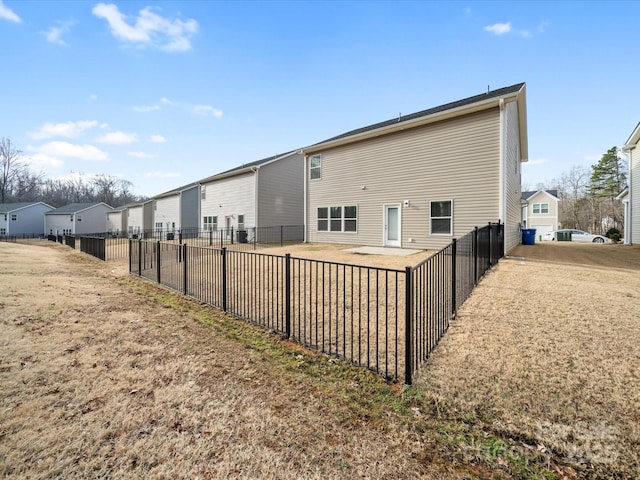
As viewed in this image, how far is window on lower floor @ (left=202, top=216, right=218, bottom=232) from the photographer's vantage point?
25.1 metres

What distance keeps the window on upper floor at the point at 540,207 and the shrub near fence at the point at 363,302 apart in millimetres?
35389

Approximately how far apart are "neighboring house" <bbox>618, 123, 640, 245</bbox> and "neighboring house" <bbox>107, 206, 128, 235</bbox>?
51.0 m

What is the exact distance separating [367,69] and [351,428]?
49.8 feet

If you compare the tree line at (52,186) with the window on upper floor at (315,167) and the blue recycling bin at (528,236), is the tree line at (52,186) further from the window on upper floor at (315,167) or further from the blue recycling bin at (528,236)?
the blue recycling bin at (528,236)

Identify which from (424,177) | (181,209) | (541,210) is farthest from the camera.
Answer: (541,210)

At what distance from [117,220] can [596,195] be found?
6650cm

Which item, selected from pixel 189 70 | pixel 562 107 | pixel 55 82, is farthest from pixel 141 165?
pixel 562 107

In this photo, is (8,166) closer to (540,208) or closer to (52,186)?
(52,186)

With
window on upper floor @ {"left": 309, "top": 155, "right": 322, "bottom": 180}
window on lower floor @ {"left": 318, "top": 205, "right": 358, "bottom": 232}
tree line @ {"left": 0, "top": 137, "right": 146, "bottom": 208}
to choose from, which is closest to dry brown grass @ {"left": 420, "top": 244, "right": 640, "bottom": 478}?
window on lower floor @ {"left": 318, "top": 205, "right": 358, "bottom": 232}

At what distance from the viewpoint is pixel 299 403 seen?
8.75 ft

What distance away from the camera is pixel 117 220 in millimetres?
43312

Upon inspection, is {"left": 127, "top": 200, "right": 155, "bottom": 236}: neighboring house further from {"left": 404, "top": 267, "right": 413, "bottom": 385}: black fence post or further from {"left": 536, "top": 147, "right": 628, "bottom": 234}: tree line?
{"left": 536, "top": 147, "right": 628, "bottom": 234}: tree line

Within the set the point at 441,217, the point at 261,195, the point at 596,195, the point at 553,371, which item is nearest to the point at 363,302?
the point at 553,371

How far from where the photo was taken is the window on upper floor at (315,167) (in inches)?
682
